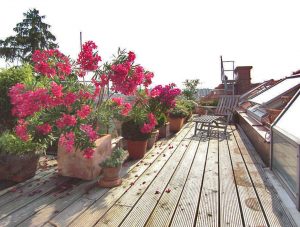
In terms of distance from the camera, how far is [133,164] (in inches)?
191

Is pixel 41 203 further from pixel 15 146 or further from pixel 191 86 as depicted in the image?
pixel 191 86

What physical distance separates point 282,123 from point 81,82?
2.89 m

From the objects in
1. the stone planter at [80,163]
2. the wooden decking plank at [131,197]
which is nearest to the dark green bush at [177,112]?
the wooden decking plank at [131,197]

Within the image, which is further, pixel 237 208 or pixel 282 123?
pixel 282 123

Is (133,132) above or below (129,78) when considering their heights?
below

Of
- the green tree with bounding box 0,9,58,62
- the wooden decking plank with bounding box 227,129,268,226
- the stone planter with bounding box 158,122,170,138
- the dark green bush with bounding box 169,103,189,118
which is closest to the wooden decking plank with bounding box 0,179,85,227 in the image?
the wooden decking plank with bounding box 227,129,268,226

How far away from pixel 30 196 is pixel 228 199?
2405 mm

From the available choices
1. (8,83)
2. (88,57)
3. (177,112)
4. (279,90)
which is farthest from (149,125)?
(279,90)

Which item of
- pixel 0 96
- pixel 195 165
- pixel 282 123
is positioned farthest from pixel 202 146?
pixel 0 96

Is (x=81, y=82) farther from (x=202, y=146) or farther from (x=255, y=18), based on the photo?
(x=255, y=18)

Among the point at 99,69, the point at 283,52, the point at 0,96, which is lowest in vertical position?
the point at 0,96

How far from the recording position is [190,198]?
331 cm

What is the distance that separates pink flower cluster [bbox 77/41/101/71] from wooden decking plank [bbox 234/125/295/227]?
2.72 m

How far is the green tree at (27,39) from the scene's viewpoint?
29.2 m
